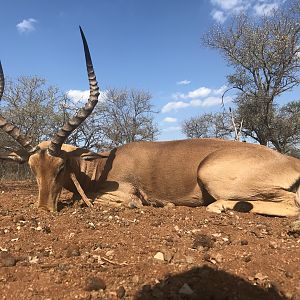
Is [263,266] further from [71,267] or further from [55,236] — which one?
[55,236]

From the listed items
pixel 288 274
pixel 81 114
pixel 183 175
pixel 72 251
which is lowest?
pixel 288 274

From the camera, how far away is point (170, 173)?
6.16 m

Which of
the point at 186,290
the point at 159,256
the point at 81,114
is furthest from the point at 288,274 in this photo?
the point at 81,114

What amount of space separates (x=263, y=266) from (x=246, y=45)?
20.7 metres

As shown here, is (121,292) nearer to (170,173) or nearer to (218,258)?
(218,258)

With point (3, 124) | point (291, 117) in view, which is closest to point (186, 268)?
point (3, 124)

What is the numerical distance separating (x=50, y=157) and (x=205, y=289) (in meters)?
3.85

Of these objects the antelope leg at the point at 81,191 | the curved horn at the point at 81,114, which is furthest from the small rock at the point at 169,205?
the curved horn at the point at 81,114

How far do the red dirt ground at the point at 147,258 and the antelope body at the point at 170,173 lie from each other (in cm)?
75

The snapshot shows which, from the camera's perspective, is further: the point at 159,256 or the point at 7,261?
the point at 159,256

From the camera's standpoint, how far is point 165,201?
6223 mm

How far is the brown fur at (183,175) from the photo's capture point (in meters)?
5.41

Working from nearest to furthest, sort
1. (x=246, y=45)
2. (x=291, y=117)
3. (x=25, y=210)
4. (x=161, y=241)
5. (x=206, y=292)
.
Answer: (x=206, y=292) → (x=161, y=241) → (x=25, y=210) → (x=246, y=45) → (x=291, y=117)

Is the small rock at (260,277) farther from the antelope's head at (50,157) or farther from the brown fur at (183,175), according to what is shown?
the antelope's head at (50,157)
